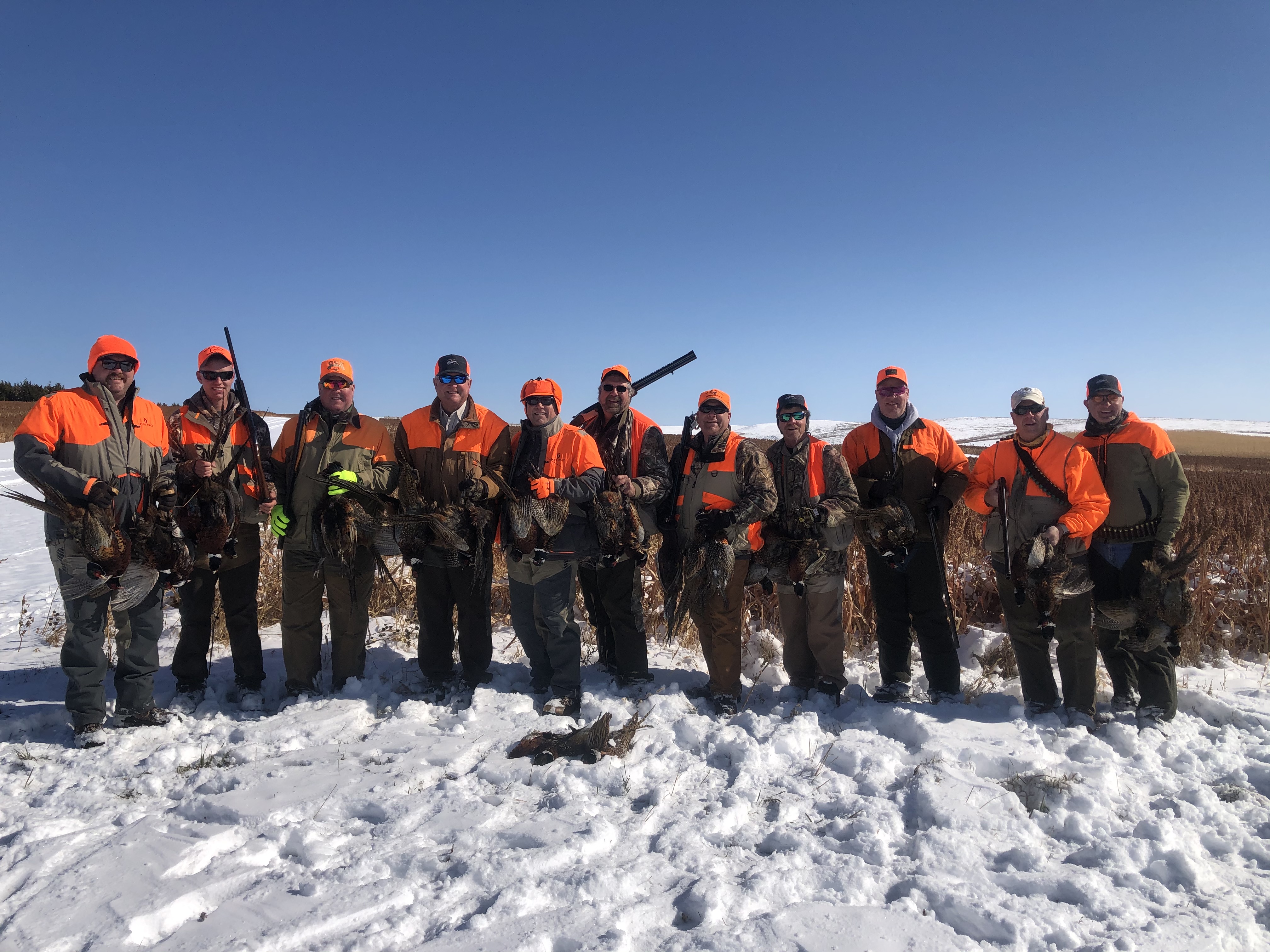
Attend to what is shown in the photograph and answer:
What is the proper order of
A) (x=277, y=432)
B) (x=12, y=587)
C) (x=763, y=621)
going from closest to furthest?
(x=763, y=621), (x=12, y=587), (x=277, y=432)

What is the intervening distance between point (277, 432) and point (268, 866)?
2488 cm

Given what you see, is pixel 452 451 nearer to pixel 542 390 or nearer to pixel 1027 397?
pixel 542 390

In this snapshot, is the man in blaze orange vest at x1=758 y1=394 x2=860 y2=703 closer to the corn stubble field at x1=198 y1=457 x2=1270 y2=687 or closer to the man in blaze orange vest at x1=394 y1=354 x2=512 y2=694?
the corn stubble field at x1=198 y1=457 x2=1270 y2=687

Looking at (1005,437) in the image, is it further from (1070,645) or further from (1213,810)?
(1213,810)

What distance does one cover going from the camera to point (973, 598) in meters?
7.03

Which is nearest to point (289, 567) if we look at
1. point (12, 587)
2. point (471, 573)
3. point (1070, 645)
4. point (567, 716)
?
point (471, 573)

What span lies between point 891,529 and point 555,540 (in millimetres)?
2387

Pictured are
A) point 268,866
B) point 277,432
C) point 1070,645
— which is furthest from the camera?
point 277,432

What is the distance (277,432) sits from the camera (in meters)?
24.5

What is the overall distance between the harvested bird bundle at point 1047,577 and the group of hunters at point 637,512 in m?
0.09

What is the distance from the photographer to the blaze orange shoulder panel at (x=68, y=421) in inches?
157

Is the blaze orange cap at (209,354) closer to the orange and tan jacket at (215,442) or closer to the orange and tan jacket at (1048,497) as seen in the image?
the orange and tan jacket at (215,442)

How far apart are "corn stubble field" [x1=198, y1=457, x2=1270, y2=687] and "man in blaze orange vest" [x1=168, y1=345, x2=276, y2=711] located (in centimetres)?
96

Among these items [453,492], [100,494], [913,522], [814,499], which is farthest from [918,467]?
[100,494]
